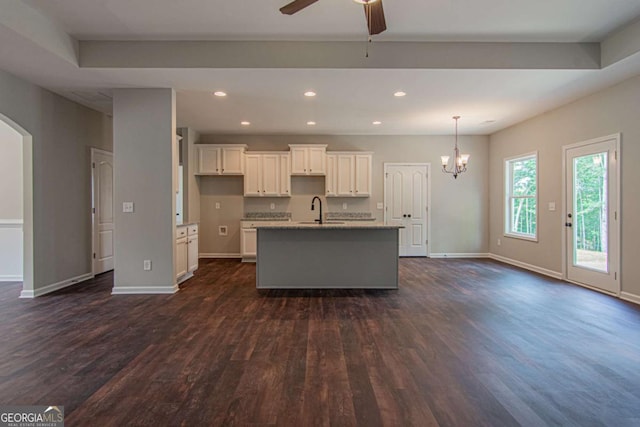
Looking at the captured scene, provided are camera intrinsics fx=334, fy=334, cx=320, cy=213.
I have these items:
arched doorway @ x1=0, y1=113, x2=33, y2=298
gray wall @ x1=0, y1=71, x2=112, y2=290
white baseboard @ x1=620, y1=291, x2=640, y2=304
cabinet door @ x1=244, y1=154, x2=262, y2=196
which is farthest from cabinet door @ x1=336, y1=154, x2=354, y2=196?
arched doorway @ x1=0, y1=113, x2=33, y2=298

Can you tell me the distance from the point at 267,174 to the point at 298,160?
73 cm

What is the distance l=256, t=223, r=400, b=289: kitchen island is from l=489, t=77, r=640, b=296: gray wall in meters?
2.84

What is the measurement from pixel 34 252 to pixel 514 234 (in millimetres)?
7864

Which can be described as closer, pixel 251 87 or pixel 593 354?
pixel 593 354

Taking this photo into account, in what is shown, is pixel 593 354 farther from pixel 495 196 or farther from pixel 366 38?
pixel 495 196

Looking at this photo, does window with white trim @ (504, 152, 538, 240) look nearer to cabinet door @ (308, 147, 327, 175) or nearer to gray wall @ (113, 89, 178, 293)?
cabinet door @ (308, 147, 327, 175)

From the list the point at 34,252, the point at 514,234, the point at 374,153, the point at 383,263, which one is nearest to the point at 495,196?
the point at 514,234

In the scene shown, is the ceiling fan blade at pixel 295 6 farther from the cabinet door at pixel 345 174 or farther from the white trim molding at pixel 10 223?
the white trim molding at pixel 10 223

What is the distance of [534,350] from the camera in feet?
8.87

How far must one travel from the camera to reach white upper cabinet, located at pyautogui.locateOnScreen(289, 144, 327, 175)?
7.07 m

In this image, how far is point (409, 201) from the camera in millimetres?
7527

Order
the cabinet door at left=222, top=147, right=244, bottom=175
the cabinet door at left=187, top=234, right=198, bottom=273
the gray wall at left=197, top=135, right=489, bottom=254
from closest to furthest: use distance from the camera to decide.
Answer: the cabinet door at left=187, top=234, right=198, bottom=273 < the cabinet door at left=222, top=147, right=244, bottom=175 < the gray wall at left=197, top=135, right=489, bottom=254

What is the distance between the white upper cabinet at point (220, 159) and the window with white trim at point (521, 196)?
5.55 metres

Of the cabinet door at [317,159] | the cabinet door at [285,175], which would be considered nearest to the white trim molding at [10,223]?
the cabinet door at [285,175]
